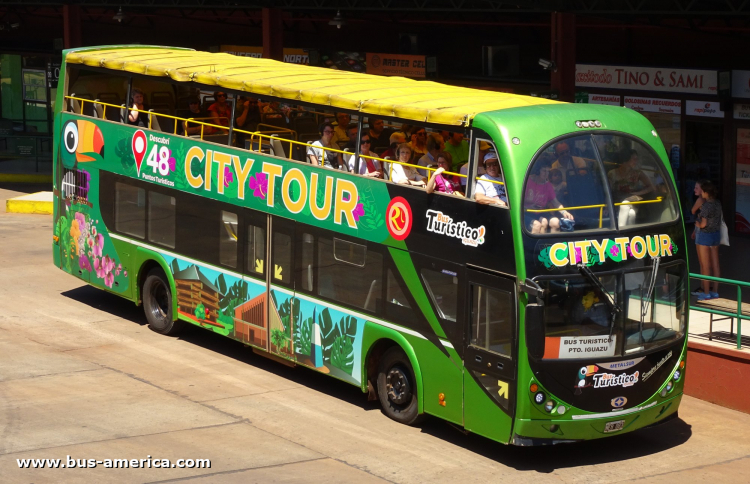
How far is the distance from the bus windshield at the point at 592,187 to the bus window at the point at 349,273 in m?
2.47

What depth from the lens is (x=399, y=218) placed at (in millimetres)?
12391

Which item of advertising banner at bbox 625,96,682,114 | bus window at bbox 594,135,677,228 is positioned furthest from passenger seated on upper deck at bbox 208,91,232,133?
advertising banner at bbox 625,96,682,114

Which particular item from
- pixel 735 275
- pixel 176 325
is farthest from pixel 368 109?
pixel 735 275

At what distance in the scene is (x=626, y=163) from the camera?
11.4 m

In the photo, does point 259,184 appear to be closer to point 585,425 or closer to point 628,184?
point 628,184

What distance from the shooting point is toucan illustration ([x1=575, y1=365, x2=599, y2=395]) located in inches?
436

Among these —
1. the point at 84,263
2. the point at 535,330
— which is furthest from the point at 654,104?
the point at 535,330

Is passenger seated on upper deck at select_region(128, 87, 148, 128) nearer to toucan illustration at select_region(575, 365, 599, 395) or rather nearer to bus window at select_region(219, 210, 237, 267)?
bus window at select_region(219, 210, 237, 267)

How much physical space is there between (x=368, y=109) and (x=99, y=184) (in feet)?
20.4

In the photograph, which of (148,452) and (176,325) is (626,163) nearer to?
(148,452)

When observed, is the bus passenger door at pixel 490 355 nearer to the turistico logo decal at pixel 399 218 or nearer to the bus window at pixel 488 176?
the bus window at pixel 488 176

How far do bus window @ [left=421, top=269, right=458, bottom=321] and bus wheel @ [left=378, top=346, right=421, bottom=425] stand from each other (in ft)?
3.34

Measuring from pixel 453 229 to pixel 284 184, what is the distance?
123 inches

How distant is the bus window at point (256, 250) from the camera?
14.4 m
